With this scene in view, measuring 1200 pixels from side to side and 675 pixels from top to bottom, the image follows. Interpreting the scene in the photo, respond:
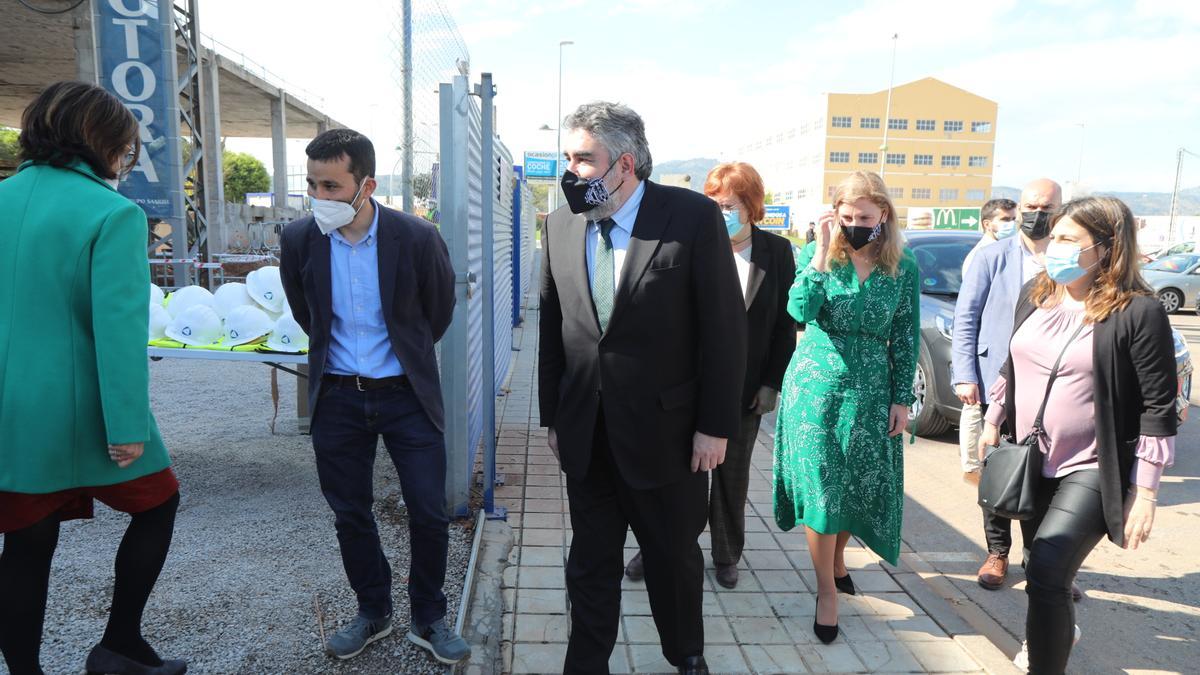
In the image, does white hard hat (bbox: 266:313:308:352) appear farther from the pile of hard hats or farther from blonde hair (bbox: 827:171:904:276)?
blonde hair (bbox: 827:171:904:276)

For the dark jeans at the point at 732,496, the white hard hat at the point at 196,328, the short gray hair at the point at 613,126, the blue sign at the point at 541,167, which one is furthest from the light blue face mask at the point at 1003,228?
the blue sign at the point at 541,167

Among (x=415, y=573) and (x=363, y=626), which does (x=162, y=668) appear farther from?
(x=415, y=573)

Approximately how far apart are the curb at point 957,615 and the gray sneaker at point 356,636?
2336 millimetres

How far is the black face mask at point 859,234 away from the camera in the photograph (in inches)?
125

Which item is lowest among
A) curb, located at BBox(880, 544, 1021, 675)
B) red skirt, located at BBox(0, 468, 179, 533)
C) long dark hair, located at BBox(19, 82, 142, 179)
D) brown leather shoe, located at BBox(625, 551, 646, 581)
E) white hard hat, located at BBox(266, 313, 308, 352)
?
curb, located at BBox(880, 544, 1021, 675)

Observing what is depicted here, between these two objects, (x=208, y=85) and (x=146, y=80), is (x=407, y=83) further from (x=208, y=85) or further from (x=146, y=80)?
(x=208, y=85)

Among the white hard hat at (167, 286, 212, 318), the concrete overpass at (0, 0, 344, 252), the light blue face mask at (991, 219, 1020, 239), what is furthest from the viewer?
the concrete overpass at (0, 0, 344, 252)

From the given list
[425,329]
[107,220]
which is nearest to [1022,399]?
[425,329]

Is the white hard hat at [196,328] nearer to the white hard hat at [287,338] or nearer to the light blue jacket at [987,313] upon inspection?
the white hard hat at [287,338]

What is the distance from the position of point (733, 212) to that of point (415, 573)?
2034 millimetres

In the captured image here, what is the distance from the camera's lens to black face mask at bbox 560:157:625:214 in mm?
2439

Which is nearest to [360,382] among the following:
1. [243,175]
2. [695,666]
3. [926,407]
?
[695,666]

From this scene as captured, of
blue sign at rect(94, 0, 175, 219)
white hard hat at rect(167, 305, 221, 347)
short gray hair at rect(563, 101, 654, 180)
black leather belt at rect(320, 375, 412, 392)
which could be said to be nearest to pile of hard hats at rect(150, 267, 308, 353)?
white hard hat at rect(167, 305, 221, 347)

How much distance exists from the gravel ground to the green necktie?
150cm
